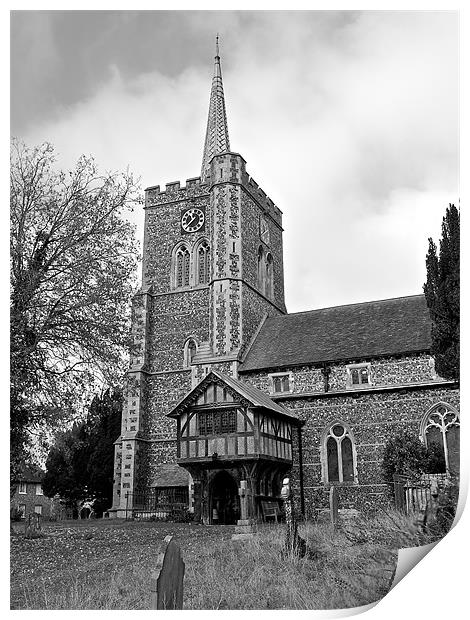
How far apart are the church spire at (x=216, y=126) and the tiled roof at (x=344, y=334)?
10.0m

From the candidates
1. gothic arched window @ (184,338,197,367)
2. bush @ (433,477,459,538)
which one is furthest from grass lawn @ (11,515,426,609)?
gothic arched window @ (184,338,197,367)

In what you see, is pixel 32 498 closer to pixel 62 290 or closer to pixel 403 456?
pixel 403 456

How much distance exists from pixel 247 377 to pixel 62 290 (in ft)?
38.3

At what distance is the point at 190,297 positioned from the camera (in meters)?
25.4

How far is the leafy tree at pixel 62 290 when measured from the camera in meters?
11.0

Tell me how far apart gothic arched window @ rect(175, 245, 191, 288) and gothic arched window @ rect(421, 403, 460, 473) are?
11100 millimetres

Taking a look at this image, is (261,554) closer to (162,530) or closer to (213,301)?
(162,530)

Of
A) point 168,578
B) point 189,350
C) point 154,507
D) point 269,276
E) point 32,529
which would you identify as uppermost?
point 269,276

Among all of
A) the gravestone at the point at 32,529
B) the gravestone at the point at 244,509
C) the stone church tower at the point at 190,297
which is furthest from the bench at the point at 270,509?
the gravestone at the point at 32,529

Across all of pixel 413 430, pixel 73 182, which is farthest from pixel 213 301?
pixel 73 182

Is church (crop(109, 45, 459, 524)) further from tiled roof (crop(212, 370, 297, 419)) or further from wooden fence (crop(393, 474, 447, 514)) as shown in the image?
wooden fence (crop(393, 474, 447, 514))

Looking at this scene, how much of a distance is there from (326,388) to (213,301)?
581 centimetres

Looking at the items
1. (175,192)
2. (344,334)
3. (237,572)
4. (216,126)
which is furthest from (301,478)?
(216,126)

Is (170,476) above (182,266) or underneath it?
underneath
